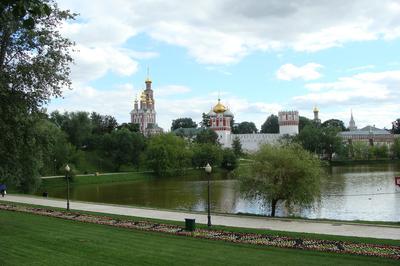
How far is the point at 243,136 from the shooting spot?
14312 centimetres

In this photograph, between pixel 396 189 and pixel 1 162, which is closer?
pixel 1 162

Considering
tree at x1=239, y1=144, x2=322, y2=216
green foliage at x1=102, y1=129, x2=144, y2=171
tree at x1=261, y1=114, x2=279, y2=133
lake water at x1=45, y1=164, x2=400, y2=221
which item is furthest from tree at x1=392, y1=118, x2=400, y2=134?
tree at x1=239, y1=144, x2=322, y2=216

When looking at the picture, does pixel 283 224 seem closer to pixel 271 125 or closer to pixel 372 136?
pixel 271 125

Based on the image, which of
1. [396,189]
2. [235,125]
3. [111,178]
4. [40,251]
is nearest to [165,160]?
[111,178]

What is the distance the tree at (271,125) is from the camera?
545 feet

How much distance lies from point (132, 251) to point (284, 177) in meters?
12.9

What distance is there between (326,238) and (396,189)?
99.0ft

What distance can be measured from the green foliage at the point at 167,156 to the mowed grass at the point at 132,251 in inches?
2361

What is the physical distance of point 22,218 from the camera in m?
22.0

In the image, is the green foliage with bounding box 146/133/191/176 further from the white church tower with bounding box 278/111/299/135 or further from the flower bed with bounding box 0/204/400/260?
the white church tower with bounding box 278/111/299/135

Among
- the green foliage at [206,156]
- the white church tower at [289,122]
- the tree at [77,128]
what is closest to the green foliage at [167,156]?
the green foliage at [206,156]

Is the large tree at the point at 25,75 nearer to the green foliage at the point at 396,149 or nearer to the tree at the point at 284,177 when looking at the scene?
the tree at the point at 284,177

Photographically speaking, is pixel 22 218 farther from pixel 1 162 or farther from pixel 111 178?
pixel 111 178

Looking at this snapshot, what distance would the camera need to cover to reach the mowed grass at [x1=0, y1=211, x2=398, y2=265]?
12.0 meters
